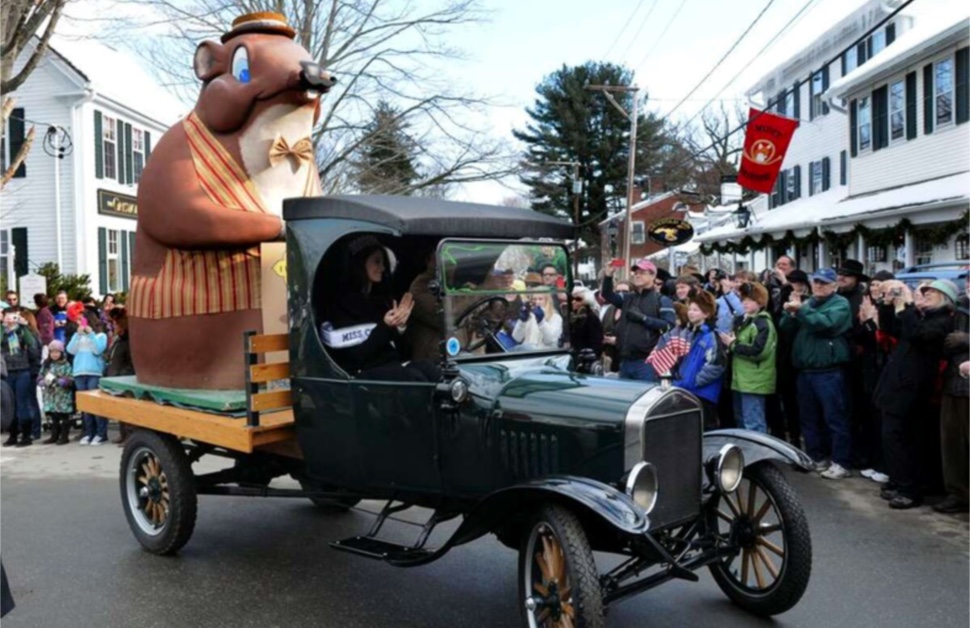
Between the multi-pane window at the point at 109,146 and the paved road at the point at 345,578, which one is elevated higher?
the multi-pane window at the point at 109,146

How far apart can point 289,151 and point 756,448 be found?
396 cm

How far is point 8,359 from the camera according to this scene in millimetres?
10609

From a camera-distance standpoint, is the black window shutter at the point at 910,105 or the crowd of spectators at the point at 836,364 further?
the black window shutter at the point at 910,105

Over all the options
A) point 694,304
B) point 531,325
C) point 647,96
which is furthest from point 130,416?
point 647,96

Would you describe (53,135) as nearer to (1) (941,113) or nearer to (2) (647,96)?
(1) (941,113)

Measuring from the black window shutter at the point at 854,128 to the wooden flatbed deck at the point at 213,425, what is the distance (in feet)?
61.3

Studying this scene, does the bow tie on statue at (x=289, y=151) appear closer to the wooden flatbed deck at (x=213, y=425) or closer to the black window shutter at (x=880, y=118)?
the wooden flatbed deck at (x=213, y=425)

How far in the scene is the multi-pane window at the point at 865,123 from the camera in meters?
20.2

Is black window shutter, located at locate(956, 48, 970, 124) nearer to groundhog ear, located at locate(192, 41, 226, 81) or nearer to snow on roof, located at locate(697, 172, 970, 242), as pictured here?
snow on roof, located at locate(697, 172, 970, 242)

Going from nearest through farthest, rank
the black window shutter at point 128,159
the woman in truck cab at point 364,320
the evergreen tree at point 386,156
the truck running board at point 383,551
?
the truck running board at point 383,551
the woman in truck cab at point 364,320
the evergreen tree at point 386,156
the black window shutter at point 128,159

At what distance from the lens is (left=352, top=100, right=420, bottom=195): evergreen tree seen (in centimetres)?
2059

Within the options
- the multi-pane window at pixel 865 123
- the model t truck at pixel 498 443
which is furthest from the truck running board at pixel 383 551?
the multi-pane window at pixel 865 123

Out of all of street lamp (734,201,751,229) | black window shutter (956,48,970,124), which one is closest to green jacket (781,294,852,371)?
black window shutter (956,48,970,124)

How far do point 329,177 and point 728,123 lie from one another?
33514mm
